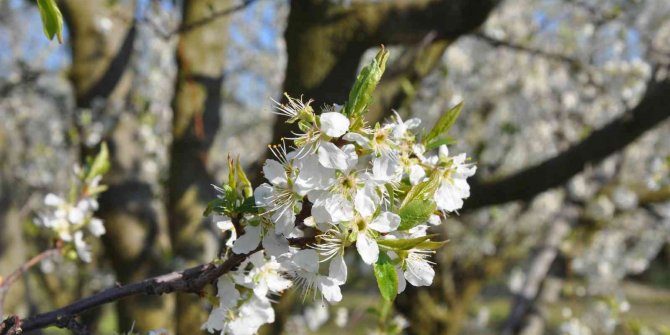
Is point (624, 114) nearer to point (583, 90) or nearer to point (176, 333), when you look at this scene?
point (176, 333)

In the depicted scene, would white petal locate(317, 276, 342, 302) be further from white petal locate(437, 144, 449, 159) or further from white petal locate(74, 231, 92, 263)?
white petal locate(74, 231, 92, 263)

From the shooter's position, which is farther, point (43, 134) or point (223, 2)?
point (43, 134)

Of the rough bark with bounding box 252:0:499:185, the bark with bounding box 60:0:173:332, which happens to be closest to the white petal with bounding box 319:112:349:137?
the rough bark with bounding box 252:0:499:185

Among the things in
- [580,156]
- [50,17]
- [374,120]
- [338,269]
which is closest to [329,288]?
[338,269]

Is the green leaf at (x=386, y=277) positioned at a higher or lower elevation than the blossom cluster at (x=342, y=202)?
lower

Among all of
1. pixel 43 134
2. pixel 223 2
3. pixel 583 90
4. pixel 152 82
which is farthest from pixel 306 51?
pixel 43 134

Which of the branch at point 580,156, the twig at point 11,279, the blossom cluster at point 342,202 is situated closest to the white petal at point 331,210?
the blossom cluster at point 342,202

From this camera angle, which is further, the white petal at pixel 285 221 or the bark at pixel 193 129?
the bark at pixel 193 129

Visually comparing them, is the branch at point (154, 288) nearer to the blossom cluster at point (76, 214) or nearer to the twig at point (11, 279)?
the twig at point (11, 279)
